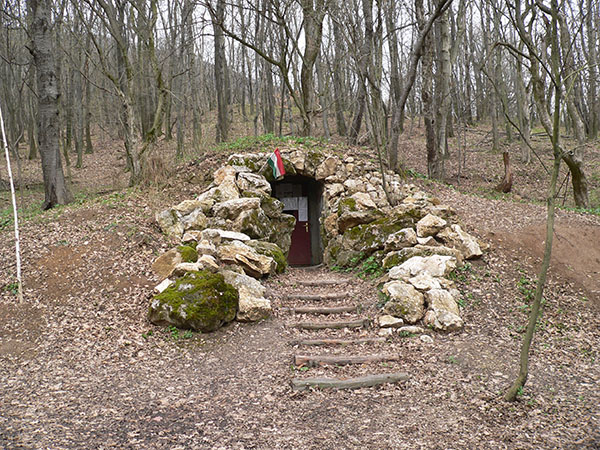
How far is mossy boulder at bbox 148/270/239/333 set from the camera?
5758 mm

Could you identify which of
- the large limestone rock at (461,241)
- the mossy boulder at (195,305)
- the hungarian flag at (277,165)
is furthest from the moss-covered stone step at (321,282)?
the hungarian flag at (277,165)

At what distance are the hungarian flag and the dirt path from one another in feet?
9.83

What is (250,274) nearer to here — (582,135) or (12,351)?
(12,351)

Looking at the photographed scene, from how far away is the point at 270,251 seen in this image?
797 cm

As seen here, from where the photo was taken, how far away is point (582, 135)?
34.9 ft

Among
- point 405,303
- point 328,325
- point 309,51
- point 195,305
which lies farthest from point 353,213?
point 309,51

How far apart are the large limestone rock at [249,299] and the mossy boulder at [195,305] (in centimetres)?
14

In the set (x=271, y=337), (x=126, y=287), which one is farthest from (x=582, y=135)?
(x=126, y=287)

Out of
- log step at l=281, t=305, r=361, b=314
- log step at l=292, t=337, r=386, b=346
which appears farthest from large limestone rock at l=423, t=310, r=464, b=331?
log step at l=281, t=305, r=361, b=314

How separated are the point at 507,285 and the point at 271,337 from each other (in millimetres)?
3949

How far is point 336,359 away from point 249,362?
1.08 m

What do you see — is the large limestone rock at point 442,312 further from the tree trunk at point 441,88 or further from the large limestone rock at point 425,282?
the tree trunk at point 441,88

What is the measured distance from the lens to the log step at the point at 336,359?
5.10 m

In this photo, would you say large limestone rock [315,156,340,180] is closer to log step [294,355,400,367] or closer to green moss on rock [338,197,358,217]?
green moss on rock [338,197,358,217]
